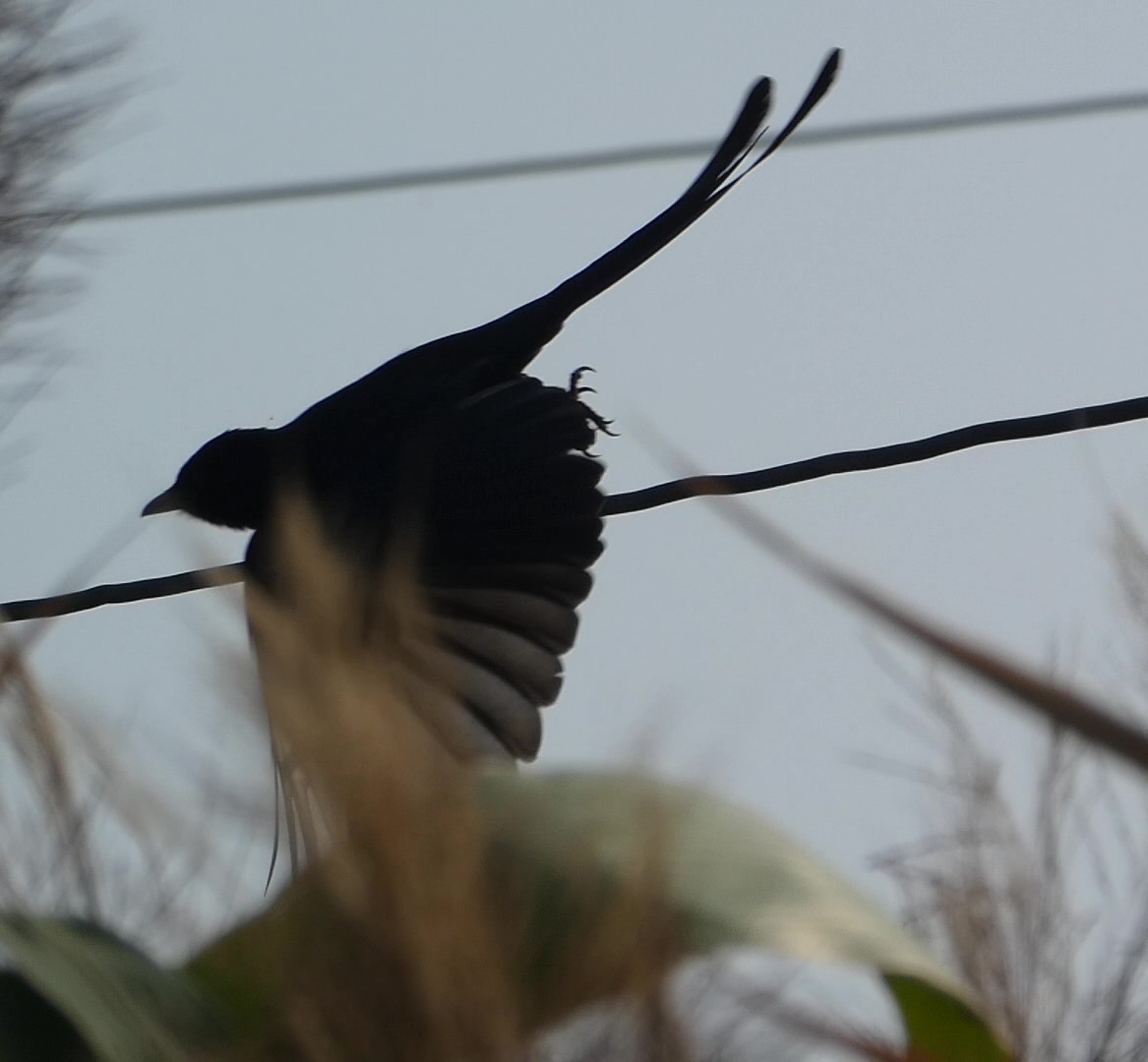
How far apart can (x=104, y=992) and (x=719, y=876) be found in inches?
7.9

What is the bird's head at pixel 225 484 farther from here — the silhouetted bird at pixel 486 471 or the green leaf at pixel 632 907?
the green leaf at pixel 632 907

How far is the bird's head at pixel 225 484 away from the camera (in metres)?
4.36

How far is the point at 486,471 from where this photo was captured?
3.73m

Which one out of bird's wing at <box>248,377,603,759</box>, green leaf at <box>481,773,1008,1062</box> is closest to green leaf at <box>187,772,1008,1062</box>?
green leaf at <box>481,773,1008,1062</box>

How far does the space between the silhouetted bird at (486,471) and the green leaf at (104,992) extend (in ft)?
5.62

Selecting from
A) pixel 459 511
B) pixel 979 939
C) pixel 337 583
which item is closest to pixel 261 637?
pixel 337 583

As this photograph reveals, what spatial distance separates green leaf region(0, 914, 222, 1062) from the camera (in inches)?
22.9

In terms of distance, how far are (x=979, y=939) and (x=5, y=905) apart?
1.11ft

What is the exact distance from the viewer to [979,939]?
0.68 meters

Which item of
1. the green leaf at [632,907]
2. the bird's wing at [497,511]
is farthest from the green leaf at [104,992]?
the bird's wing at [497,511]

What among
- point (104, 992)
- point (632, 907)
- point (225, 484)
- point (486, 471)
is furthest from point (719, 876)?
point (225, 484)

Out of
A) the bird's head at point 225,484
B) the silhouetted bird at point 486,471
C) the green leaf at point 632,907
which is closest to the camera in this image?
the green leaf at point 632,907

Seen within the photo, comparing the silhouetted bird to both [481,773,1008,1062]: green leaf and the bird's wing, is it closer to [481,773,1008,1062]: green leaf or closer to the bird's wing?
the bird's wing

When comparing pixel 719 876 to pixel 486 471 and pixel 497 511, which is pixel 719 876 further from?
pixel 486 471
